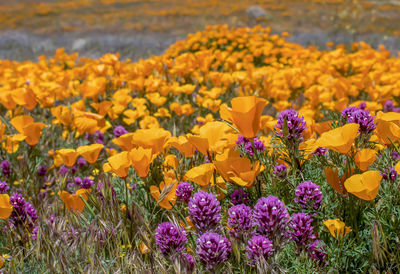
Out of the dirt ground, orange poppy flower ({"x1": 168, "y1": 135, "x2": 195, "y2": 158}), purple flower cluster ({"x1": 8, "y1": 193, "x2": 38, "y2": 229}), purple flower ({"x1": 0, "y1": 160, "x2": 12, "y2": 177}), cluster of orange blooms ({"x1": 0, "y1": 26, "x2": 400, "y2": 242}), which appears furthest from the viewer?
the dirt ground

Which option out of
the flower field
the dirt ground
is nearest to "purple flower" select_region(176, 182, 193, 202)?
the flower field

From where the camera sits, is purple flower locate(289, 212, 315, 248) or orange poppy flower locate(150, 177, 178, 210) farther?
orange poppy flower locate(150, 177, 178, 210)

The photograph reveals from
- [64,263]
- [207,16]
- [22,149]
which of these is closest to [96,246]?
[64,263]

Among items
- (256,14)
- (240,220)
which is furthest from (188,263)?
(256,14)

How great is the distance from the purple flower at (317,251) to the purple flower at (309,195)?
0.12 m

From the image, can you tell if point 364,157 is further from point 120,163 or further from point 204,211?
point 120,163

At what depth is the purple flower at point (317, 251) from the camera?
1.21 m

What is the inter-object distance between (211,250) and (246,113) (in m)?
0.47

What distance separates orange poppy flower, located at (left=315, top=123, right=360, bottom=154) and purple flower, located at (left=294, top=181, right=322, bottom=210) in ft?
0.54

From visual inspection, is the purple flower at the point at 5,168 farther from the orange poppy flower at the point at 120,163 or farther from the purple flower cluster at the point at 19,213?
the orange poppy flower at the point at 120,163

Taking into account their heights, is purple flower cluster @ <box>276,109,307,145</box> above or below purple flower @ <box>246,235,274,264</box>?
above

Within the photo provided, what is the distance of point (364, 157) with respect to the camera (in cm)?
119

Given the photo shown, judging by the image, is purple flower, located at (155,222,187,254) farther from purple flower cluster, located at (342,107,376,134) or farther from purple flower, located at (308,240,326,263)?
purple flower cluster, located at (342,107,376,134)

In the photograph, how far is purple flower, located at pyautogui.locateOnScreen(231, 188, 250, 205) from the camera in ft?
4.52
